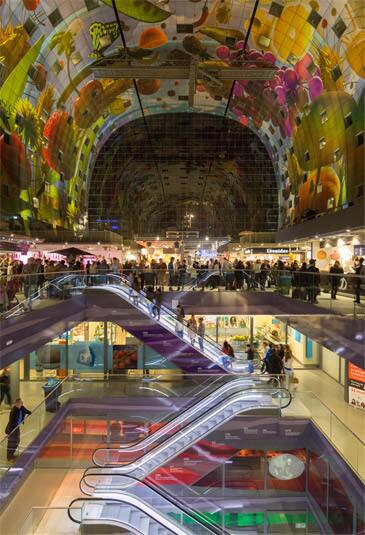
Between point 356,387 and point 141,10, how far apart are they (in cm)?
2013

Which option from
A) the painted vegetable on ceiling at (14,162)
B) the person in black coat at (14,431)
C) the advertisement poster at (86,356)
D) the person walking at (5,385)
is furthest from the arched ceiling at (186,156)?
the person in black coat at (14,431)

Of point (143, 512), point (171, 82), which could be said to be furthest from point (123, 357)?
point (171, 82)

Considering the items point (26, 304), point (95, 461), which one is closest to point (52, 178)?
point (26, 304)

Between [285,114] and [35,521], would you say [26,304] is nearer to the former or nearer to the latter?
[35,521]

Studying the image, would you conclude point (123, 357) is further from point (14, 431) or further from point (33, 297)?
point (14, 431)

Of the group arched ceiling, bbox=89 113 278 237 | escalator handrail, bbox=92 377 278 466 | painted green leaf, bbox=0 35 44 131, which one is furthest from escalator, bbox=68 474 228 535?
arched ceiling, bbox=89 113 278 237

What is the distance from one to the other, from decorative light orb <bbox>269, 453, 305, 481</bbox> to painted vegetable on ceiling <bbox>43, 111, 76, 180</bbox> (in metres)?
21.6

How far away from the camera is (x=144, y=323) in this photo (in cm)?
1769

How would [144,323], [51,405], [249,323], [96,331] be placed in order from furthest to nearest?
[249,323]
[96,331]
[144,323]
[51,405]

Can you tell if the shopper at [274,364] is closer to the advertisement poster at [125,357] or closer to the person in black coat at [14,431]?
the person in black coat at [14,431]

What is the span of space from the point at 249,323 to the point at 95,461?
13.0m

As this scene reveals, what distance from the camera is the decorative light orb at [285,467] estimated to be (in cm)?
1362

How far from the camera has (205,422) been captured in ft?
37.9

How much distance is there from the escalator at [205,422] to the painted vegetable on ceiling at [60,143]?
68.8 feet
